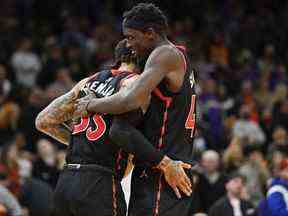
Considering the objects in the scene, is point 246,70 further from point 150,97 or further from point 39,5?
point 150,97

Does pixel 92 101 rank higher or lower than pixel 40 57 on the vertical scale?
higher

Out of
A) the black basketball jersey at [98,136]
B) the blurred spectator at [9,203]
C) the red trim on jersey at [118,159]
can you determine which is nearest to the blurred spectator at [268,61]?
the blurred spectator at [9,203]

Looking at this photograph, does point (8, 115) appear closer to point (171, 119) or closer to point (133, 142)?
point (171, 119)

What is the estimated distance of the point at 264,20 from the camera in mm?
17797

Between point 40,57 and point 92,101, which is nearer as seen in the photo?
point 92,101

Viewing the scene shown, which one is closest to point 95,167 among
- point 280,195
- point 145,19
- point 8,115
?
point 145,19

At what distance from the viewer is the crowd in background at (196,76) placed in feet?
36.7

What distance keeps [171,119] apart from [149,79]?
1.13 ft

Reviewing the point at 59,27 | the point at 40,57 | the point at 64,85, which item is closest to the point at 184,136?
the point at 64,85

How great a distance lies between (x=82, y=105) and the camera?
5559 mm

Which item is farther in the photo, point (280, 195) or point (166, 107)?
point (280, 195)

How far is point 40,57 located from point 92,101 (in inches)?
391

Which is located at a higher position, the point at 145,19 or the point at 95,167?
the point at 145,19

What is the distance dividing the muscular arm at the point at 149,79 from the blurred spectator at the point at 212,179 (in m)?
5.14
